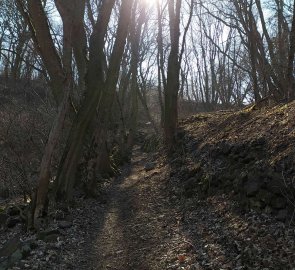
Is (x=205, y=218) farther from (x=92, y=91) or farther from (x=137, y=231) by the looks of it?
(x=92, y=91)

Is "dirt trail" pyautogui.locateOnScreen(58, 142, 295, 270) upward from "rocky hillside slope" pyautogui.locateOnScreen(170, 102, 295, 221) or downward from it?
downward

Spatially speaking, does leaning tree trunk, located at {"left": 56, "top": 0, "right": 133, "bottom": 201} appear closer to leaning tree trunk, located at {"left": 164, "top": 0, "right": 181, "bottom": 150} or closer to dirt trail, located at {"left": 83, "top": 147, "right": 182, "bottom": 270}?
dirt trail, located at {"left": 83, "top": 147, "right": 182, "bottom": 270}

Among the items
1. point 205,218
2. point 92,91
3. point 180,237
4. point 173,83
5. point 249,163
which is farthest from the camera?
point 173,83

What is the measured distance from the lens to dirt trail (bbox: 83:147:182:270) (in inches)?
251

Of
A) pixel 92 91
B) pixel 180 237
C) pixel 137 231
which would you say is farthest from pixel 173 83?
pixel 180 237

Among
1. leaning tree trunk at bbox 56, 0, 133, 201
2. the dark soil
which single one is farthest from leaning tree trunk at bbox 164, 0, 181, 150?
the dark soil

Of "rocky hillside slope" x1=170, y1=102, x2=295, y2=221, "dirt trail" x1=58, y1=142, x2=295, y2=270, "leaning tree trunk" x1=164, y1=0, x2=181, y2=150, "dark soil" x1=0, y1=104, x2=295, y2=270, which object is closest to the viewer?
"dirt trail" x1=58, y1=142, x2=295, y2=270

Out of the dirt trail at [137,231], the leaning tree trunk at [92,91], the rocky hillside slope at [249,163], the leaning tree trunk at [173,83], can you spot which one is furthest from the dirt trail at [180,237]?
the leaning tree trunk at [173,83]

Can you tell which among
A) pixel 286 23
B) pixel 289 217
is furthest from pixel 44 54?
pixel 286 23

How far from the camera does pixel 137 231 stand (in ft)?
25.7

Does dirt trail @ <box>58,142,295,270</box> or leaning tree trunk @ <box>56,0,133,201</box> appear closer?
dirt trail @ <box>58,142,295,270</box>

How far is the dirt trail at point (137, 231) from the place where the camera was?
6.38 m

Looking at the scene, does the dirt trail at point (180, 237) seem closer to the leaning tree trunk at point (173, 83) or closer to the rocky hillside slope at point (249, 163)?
the rocky hillside slope at point (249, 163)

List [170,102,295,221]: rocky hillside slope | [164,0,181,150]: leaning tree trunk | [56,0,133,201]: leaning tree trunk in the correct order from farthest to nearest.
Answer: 1. [164,0,181,150]: leaning tree trunk
2. [56,0,133,201]: leaning tree trunk
3. [170,102,295,221]: rocky hillside slope
